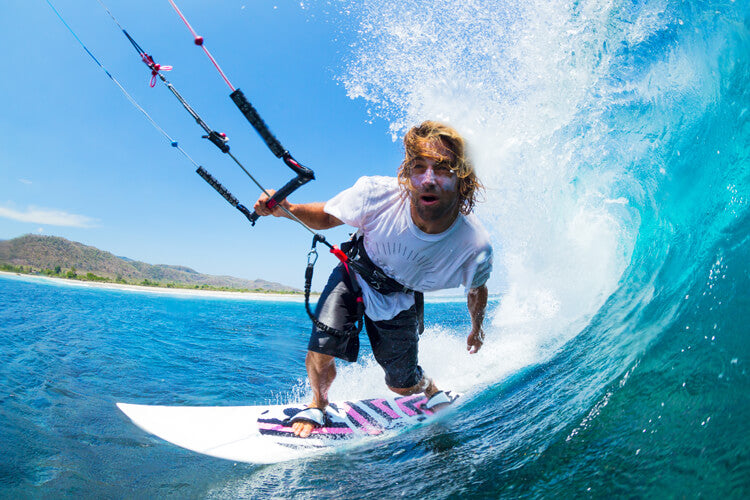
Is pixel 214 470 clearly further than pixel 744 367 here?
Yes

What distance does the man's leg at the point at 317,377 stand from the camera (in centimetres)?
329

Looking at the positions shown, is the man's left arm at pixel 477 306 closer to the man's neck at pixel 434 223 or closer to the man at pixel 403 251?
the man at pixel 403 251

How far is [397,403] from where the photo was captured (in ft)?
14.1

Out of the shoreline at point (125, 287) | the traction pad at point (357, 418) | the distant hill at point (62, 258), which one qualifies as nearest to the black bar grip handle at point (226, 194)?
the traction pad at point (357, 418)

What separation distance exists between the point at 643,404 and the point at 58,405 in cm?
457

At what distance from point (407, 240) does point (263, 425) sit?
8.02ft

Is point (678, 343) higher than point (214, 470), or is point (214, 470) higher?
point (678, 343)

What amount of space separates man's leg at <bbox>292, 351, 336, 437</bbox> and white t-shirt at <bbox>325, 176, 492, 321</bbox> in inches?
41.3

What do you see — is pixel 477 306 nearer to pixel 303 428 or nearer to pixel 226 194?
pixel 303 428

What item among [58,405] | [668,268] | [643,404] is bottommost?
[58,405]

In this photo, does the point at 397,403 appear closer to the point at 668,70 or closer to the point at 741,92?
the point at 741,92

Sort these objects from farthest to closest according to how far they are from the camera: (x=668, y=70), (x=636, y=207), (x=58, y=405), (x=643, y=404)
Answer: (x=636, y=207), (x=668, y=70), (x=58, y=405), (x=643, y=404)

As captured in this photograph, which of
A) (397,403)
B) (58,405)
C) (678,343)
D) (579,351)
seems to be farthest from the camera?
(397,403)

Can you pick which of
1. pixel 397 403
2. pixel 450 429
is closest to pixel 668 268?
pixel 450 429
